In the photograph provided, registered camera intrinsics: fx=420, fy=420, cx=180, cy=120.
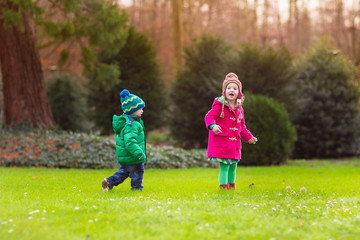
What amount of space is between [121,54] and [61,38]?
8.26 feet

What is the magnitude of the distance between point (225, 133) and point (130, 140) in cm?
138

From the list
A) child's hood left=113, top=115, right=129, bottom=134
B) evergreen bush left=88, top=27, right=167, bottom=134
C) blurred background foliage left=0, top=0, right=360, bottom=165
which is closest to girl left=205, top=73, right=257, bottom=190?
child's hood left=113, top=115, right=129, bottom=134

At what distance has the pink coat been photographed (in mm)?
6098

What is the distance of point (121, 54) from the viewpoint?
52.2 feet

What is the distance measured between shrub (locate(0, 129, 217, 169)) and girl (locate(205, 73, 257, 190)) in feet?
15.1

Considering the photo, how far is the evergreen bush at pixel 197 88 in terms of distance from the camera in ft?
47.9

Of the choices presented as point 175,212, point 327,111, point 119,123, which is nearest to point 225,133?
point 119,123

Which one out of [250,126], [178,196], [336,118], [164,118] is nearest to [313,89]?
[336,118]

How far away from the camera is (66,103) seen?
57.4 feet

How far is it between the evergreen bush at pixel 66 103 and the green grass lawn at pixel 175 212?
10438mm

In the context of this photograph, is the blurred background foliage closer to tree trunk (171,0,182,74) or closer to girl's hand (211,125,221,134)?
girl's hand (211,125,221,134)

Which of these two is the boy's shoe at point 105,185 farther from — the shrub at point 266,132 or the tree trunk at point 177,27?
the tree trunk at point 177,27

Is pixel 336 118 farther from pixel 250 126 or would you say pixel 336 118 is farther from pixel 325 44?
pixel 250 126

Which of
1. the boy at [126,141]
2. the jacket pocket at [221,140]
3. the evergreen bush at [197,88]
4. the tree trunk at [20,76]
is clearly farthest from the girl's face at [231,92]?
the tree trunk at [20,76]
